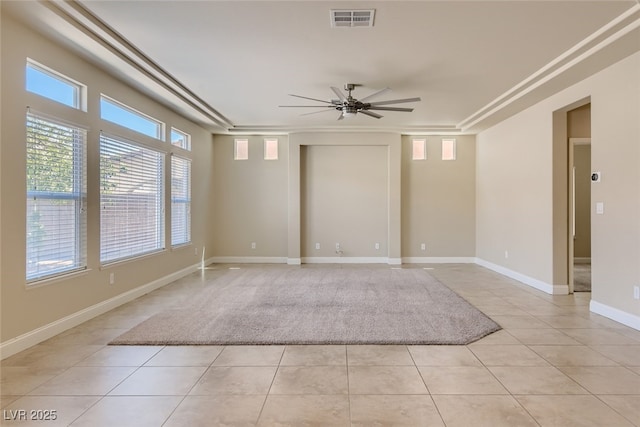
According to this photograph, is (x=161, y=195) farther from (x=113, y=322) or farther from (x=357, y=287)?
(x=357, y=287)

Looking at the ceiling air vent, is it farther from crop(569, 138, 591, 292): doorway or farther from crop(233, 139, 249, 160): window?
crop(569, 138, 591, 292): doorway

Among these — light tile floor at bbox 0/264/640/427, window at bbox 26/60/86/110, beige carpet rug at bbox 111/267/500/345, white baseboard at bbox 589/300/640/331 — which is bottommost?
light tile floor at bbox 0/264/640/427

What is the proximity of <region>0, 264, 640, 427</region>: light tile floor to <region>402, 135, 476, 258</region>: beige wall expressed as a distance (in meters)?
4.40

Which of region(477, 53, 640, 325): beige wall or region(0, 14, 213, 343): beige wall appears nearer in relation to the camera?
region(0, 14, 213, 343): beige wall

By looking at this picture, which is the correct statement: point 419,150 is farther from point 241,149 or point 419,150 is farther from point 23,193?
point 23,193

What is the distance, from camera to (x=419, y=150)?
26.6ft

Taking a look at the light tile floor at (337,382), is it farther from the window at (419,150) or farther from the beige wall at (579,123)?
the window at (419,150)

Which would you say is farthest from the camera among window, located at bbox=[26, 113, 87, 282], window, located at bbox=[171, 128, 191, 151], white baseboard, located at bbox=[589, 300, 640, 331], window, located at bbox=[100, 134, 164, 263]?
window, located at bbox=[171, 128, 191, 151]

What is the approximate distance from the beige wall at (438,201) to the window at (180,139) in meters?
4.68

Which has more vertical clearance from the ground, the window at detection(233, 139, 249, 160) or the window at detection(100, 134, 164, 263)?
the window at detection(233, 139, 249, 160)

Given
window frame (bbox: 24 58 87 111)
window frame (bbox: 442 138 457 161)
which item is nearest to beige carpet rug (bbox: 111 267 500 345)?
window frame (bbox: 24 58 87 111)

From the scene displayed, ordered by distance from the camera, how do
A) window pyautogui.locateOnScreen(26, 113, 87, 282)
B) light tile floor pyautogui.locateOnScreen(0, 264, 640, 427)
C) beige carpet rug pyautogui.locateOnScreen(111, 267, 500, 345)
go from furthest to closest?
beige carpet rug pyautogui.locateOnScreen(111, 267, 500, 345), window pyautogui.locateOnScreen(26, 113, 87, 282), light tile floor pyautogui.locateOnScreen(0, 264, 640, 427)

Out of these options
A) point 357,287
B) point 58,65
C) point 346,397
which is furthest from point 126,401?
point 357,287

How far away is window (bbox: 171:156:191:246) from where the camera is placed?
6168 mm
